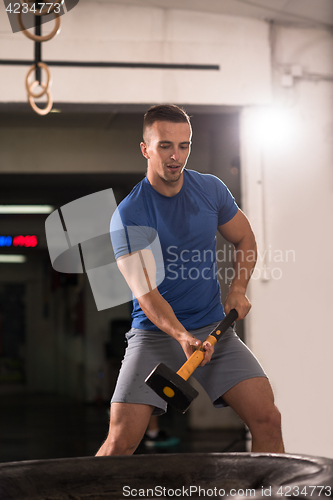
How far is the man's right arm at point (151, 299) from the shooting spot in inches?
62.9

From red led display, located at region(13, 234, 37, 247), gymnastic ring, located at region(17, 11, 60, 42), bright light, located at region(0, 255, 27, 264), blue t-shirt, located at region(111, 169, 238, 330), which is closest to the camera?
gymnastic ring, located at region(17, 11, 60, 42)

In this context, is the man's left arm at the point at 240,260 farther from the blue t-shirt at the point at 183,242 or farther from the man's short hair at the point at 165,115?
the man's short hair at the point at 165,115

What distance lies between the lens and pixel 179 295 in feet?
5.96

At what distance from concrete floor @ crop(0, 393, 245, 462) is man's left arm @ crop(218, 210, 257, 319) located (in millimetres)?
1322

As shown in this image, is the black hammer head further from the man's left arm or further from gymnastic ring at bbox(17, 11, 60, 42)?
gymnastic ring at bbox(17, 11, 60, 42)

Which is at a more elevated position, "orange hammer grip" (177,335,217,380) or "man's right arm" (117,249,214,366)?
"man's right arm" (117,249,214,366)

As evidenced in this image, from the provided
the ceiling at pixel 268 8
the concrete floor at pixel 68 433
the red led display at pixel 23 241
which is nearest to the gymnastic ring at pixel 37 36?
the ceiling at pixel 268 8

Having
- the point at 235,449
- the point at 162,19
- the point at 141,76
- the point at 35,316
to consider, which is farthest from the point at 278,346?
the point at 35,316

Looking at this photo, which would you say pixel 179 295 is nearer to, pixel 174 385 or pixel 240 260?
pixel 240 260

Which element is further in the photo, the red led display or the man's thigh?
the red led display

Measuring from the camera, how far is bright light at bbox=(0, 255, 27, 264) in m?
6.34

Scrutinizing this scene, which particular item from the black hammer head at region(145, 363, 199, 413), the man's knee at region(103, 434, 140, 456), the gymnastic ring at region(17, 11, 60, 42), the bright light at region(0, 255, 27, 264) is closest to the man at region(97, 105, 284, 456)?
the man's knee at region(103, 434, 140, 456)

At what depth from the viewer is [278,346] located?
10.1ft

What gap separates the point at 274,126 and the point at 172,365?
6.22 feet
